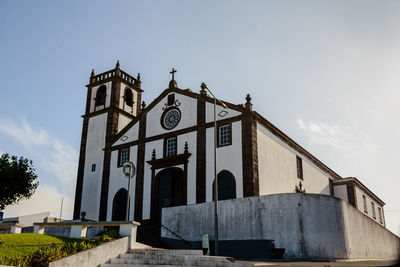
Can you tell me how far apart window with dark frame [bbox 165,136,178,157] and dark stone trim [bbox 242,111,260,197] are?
589 centimetres

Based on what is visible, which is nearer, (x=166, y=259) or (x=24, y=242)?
(x=166, y=259)

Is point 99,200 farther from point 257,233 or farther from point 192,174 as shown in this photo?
point 257,233

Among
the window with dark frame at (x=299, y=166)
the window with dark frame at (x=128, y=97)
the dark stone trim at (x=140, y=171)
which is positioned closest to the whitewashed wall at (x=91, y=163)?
the window with dark frame at (x=128, y=97)

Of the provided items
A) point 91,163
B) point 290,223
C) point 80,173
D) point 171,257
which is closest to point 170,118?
point 91,163

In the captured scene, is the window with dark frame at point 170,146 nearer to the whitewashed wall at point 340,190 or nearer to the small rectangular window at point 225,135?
the small rectangular window at point 225,135

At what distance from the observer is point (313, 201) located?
20.2 m

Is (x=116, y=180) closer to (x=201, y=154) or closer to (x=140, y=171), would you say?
(x=140, y=171)

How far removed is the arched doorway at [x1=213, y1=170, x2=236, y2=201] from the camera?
82.8 feet

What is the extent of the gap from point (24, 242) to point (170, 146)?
1541 cm

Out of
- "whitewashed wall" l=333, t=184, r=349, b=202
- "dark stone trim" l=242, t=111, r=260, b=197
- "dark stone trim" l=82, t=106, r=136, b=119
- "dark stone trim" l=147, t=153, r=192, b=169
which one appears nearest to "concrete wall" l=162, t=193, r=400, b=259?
"dark stone trim" l=242, t=111, r=260, b=197

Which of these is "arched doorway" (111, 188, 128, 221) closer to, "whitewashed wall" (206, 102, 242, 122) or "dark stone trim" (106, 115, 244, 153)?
"dark stone trim" (106, 115, 244, 153)

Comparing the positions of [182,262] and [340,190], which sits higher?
[340,190]

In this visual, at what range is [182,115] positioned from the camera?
97.1 ft

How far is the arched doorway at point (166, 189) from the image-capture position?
91.8 ft
